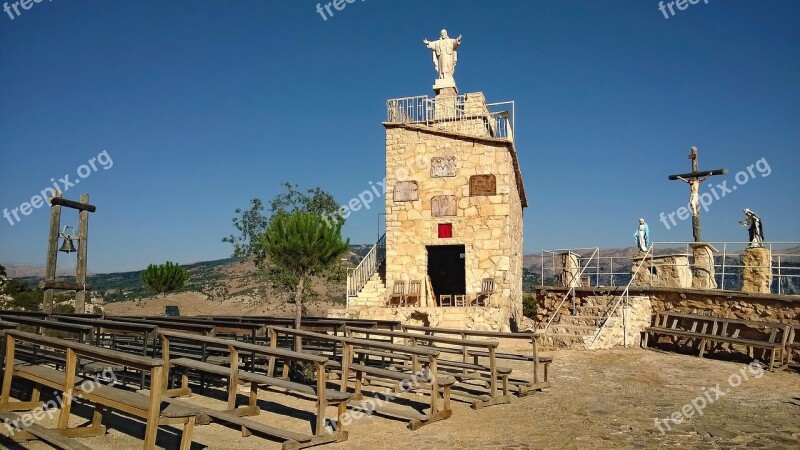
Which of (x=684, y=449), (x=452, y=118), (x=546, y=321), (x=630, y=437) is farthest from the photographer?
(x=452, y=118)

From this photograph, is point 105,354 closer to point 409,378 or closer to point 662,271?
point 409,378

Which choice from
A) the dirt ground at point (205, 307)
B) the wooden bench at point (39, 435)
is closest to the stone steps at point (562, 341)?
the wooden bench at point (39, 435)

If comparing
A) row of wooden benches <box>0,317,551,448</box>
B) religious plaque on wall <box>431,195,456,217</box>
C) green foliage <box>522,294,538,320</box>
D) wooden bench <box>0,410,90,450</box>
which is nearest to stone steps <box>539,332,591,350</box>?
row of wooden benches <box>0,317,551,448</box>

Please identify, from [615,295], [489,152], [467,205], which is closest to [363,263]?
[467,205]

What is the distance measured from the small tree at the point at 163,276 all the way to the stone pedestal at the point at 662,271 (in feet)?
71.1

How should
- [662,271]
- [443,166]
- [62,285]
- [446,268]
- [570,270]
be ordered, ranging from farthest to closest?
[446,268] → [443,166] → [570,270] → [662,271] → [62,285]

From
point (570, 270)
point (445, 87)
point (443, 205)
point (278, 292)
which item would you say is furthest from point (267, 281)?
point (570, 270)

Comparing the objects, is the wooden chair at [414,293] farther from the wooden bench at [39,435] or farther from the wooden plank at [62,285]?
the wooden bench at [39,435]

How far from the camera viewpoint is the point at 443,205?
19281mm

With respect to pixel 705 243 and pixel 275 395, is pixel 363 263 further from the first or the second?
pixel 275 395

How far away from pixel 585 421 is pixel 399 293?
12555 millimetres

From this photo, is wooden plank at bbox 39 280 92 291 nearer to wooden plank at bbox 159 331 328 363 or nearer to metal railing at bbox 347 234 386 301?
wooden plank at bbox 159 331 328 363

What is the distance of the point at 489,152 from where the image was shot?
745 inches

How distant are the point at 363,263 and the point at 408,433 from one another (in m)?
14.5
